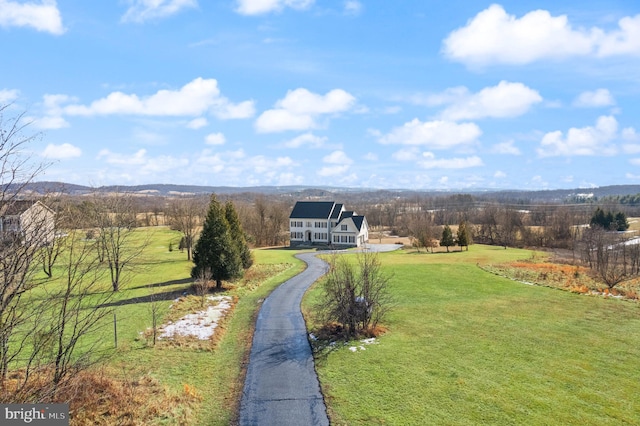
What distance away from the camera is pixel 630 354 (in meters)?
19.0

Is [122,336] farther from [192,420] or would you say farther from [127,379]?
[192,420]

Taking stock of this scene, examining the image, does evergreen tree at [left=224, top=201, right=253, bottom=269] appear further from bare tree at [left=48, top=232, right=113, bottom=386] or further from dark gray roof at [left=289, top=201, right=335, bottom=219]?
dark gray roof at [left=289, top=201, right=335, bottom=219]

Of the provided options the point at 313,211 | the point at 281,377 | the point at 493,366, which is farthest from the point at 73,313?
the point at 313,211

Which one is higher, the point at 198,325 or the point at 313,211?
the point at 313,211

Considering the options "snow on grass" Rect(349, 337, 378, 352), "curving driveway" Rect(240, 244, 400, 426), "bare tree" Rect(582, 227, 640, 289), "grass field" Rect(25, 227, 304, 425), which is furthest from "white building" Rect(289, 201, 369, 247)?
"snow on grass" Rect(349, 337, 378, 352)

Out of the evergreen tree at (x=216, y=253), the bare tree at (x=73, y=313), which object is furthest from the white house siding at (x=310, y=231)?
the bare tree at (x=73, y=313)

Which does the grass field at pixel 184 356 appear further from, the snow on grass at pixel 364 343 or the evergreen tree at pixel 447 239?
the evergreen tree at pixel 447 239

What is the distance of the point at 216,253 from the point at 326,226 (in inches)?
1758

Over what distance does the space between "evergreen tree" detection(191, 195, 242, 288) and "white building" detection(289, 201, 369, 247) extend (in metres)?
41.5

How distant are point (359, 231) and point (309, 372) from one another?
58.4 metres

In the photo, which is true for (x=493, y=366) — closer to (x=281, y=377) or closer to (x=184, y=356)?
(x=281, y=377)

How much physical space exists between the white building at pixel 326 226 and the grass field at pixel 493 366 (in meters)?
44.7

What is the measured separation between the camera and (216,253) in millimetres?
34375

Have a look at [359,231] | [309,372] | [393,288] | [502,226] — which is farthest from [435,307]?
[502,226]
